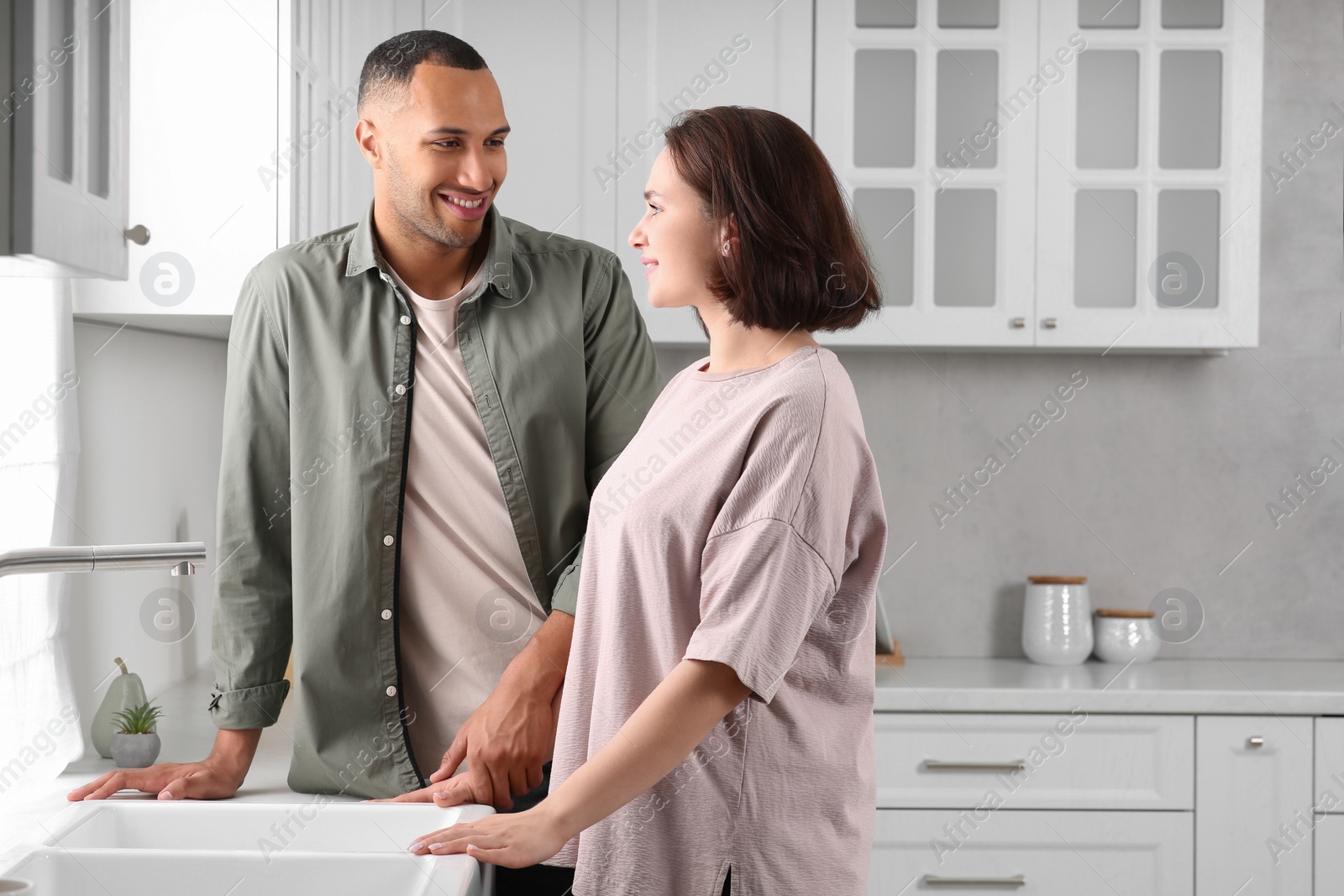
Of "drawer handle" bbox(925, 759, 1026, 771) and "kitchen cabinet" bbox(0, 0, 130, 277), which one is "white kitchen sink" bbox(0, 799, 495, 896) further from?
"drawer handle" bbox(925, 759, 1026, 771)

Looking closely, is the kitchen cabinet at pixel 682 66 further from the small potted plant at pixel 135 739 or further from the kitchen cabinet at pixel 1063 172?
the small potted plant at pixel 135 739

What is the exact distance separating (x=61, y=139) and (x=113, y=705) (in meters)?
1.28

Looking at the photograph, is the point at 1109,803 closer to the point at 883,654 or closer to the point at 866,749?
the point at 883,654

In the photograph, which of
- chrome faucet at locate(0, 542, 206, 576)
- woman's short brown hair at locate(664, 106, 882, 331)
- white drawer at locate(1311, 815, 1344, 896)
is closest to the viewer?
chrome faucet at locate(0, 542, 206, 576)

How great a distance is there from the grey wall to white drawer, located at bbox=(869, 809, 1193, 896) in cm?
55

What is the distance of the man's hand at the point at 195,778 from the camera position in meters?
1.09

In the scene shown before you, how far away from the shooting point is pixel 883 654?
238 cm

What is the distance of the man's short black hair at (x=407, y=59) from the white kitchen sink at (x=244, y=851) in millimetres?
726

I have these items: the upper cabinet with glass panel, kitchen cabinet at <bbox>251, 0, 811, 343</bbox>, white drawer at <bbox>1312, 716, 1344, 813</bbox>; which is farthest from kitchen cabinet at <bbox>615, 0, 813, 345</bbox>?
white drawer at <bbox>1312, 716, 1344, 813</bbox>

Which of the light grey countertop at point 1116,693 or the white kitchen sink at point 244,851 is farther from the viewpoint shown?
the light grey countertop at point 1116,693

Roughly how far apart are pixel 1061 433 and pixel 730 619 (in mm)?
1929

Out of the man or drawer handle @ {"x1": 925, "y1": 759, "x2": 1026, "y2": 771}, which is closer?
the man

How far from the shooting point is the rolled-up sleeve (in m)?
1.18

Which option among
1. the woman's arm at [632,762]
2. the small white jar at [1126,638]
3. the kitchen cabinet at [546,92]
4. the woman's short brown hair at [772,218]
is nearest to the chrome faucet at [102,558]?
the woman's arm at [632,762]
